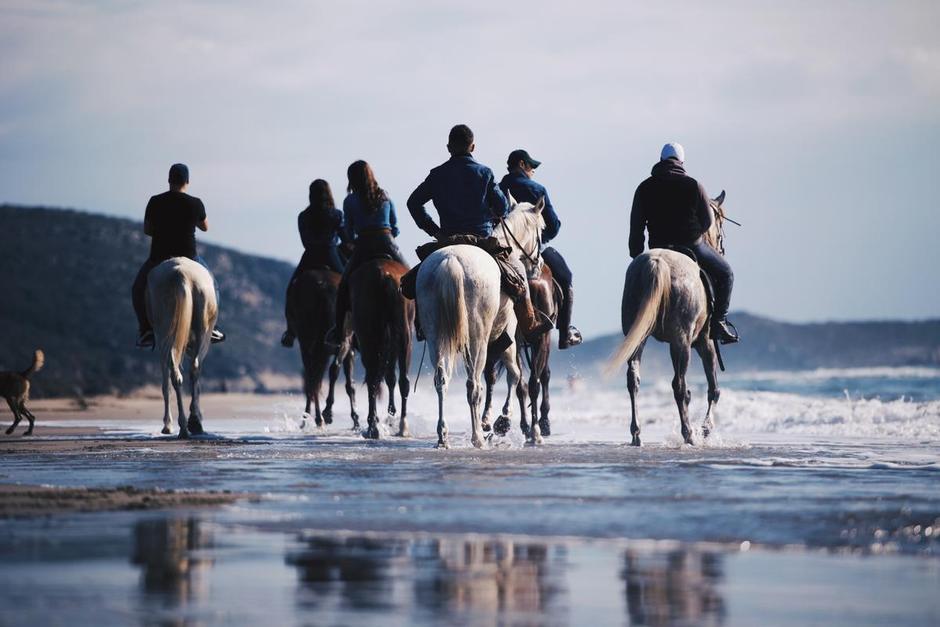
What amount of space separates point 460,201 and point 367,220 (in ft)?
6.02

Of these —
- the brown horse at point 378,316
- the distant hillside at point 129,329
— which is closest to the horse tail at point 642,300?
the brown horse at point 378,316

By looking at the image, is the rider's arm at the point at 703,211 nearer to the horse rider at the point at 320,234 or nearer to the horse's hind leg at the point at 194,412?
the horse rider at the point at 320,234

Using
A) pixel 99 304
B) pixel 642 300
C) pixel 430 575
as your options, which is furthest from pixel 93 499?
pixel 99 304

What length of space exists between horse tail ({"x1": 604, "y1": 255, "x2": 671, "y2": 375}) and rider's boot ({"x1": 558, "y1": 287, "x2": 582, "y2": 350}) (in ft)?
6.54

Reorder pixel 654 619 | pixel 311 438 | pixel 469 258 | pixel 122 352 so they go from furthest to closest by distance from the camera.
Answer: pixel 122 352 < pixel 311 438 < pixel 469 258 < pixel 654 619

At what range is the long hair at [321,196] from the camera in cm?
1791

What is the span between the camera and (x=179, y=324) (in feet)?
51.6

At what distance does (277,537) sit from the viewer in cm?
734

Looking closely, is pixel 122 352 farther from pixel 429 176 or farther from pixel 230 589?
pixel 230 589

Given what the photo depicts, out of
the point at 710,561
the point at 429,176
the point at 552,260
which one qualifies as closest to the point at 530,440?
the point at 552,260

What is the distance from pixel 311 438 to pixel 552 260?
314 cm

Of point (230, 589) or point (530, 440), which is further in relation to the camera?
point (530, 440)

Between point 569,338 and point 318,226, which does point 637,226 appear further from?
point 318,226

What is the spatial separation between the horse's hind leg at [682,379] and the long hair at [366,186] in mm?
3183
